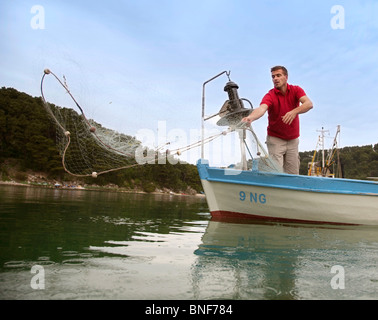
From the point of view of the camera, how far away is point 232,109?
8.43 metres

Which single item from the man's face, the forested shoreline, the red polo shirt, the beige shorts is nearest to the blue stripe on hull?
the beige shorts

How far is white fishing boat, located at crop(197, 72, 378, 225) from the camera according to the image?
24.7 ft

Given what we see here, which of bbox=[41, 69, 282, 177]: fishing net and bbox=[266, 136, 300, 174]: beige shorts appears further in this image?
bbox=[266, 136, 300, 174]: beige shorts

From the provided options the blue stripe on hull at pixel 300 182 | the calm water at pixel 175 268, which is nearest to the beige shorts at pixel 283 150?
the blue stripe on hull at pixel 300 182

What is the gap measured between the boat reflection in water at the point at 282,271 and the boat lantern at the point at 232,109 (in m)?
4.67

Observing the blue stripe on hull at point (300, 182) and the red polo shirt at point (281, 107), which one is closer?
the red polo shirt at point (281, 107)

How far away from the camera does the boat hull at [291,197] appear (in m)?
7.54

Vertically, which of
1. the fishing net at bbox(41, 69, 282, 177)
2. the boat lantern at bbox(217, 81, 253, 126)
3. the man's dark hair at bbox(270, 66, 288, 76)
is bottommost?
the fishing net at bbox(41, 69, 282, 177)

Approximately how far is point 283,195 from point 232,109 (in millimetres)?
2734

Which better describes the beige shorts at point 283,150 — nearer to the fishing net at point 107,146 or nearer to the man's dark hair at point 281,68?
the fishing net at point 107,146

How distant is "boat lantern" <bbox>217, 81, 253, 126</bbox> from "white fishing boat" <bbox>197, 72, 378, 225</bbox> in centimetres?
41

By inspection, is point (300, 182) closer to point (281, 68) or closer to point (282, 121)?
point (282, 121)

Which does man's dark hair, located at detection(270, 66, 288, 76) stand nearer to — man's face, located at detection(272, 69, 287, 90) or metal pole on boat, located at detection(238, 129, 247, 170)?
man's face, located at detection(272, 69, 287, 90)
